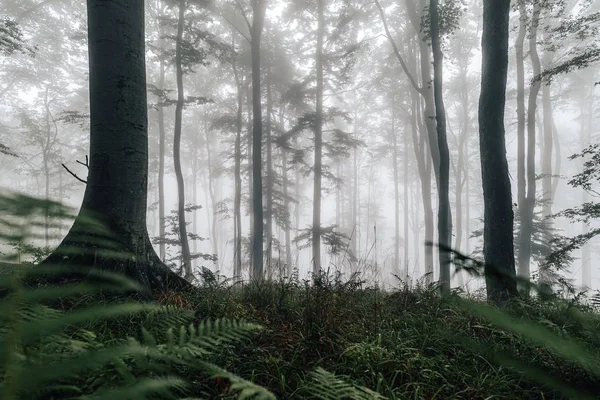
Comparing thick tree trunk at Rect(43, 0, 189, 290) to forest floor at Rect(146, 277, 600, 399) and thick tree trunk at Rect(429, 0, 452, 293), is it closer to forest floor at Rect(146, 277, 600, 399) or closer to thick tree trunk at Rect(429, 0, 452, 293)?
forest floor at Rect(146, 277, 600, 399)

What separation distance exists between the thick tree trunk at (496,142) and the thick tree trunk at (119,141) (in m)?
5.16

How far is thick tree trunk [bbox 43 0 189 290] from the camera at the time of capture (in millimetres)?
2941

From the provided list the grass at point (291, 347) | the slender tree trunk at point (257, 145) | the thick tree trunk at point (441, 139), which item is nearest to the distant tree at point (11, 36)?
the slender tree trunk at point (257, 145)

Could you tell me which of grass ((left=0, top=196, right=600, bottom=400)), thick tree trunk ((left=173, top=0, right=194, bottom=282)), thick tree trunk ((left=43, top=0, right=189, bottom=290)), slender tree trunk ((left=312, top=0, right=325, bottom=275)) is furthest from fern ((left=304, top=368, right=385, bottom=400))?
slender tree trunk ((left=312, top=0, right=325, bottom=275))

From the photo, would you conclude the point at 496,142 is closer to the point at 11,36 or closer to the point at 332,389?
the point at 332,389

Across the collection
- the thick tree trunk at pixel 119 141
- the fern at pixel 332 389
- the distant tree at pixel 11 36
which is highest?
the distant tree at pixel 11 36

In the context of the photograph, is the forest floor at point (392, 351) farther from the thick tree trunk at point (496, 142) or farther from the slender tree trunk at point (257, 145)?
the slender tree trunk at point (257, 145)

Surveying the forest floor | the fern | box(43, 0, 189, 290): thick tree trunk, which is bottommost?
the forest floor

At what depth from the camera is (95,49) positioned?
123 inches

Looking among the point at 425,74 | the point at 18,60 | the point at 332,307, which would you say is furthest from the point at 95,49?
the point at 18,60

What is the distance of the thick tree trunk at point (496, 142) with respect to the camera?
16.4 ft

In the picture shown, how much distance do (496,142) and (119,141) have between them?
575 cm

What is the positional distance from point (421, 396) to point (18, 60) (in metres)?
29.9

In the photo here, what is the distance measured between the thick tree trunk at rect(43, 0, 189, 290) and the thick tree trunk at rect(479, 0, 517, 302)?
5163 millimetres
